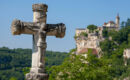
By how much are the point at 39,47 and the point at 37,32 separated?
372 mm

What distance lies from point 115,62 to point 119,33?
17046mm

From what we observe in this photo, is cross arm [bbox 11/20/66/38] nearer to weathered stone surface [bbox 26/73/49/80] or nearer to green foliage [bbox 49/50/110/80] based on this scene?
weathered stone surface [bbox 26/73/49/80]

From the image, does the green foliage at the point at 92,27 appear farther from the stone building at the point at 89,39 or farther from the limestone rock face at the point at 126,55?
the limestone rock face at the point at 126,55

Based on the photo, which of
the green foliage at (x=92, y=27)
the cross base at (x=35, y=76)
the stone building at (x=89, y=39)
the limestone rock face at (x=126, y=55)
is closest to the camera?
the cross base at (x=35, y=76)

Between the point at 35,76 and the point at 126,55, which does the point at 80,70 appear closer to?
the point at 35,76

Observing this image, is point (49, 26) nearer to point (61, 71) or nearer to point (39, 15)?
point (39, 15)

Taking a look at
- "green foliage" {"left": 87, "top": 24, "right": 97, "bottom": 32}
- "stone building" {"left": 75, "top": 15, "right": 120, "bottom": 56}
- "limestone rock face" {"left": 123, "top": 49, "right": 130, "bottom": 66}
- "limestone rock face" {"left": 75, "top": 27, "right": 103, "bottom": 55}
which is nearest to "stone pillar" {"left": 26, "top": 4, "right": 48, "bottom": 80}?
"limestone rock face" {"left": 123, "top": 49, "right": 130, "bottom": 66}

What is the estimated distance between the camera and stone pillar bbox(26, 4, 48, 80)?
7984mm

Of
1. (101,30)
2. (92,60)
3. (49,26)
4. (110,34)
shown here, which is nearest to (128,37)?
(110,34)

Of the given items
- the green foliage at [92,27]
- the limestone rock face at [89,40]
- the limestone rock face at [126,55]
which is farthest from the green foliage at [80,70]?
the green foliage at [92,27]

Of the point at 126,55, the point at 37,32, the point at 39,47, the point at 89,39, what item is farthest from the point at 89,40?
the point at 39,47

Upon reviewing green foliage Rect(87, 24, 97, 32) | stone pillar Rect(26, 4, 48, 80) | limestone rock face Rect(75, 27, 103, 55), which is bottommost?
stone pillar Rect(26, 4, 48, 80)

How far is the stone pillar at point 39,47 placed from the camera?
7984 millimetres

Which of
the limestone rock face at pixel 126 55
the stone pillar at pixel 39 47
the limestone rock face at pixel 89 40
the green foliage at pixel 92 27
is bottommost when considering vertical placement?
the limestone rock face at pixel 126 55
